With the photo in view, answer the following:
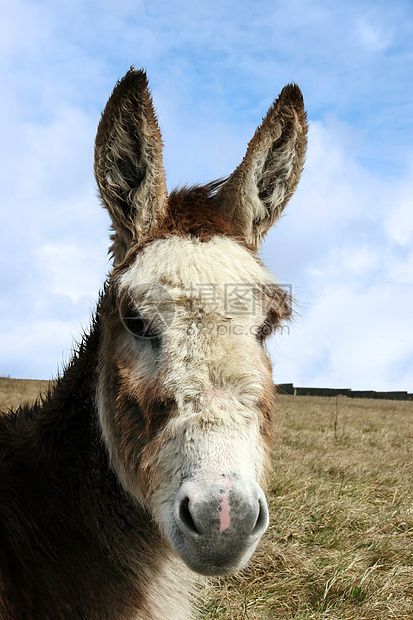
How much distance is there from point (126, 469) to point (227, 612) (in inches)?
70.4

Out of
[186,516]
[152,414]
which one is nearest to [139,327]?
[152,414]

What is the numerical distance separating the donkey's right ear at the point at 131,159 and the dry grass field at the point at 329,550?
2.28m

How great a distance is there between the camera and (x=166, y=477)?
7.50ft

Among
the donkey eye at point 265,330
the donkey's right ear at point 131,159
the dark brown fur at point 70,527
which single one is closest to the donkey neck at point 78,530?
the dark brown fur at point 70,527

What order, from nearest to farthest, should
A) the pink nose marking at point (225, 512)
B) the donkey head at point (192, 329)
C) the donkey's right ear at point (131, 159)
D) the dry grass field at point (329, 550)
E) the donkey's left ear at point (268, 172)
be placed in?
the pink nose marking at point (225, 512) → the donkey head at point (192, 329) → the donkey's right ear at point (131, 159) → the donkey's left ear at point (268, 172) → the dry grass field at point (329, 550)

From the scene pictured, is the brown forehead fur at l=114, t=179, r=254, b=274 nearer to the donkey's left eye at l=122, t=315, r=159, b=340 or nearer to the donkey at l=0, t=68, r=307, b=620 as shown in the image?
the donkey at l=0, t=68, r=307, b=620

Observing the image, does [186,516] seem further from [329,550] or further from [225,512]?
[329,550]

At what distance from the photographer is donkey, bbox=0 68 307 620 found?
7.14 ft

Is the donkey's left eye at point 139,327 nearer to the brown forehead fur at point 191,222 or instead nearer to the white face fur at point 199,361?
the white face fur at point 199,361

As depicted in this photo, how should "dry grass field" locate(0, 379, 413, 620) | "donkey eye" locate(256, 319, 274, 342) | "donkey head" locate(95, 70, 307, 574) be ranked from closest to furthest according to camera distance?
"donkey head" locate(95, 70, 307, 574) → "donkey eye" locate(256, 319, 274, 342) → "dry grass field" locate(0, 379, 413, 620)

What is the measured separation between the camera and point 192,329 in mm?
2418

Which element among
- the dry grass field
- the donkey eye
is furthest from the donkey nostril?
the dry grass field

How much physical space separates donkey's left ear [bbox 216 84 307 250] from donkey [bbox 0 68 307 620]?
0.04 feet

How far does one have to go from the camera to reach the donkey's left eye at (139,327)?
256 centimetres
